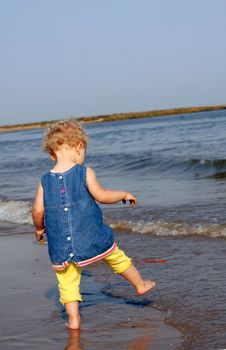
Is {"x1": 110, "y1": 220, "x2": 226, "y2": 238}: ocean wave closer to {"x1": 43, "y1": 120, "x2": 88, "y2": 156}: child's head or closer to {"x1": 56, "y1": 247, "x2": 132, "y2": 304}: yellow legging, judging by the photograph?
{"x1": 56, "y1": 247, "x2": 132, "y2": 304}: yellow legging

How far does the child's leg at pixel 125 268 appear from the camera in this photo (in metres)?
4.09

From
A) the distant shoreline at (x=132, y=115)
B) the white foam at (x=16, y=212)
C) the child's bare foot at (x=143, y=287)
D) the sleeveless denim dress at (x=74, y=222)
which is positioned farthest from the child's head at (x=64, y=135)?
the distant shoreline at (x=132, y=115)

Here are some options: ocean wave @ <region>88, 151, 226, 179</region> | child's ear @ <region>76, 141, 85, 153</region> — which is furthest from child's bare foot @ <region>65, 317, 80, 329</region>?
ocean wave @ <region>88, 151, 226, 179</region>

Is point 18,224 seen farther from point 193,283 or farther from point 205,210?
point 193,283

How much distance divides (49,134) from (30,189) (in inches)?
361

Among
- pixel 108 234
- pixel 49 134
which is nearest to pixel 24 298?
pixel 108 234

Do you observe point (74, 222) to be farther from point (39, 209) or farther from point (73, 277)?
point (73, 277)

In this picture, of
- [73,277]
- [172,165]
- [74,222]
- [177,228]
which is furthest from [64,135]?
[172,165]

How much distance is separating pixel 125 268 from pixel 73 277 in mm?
340

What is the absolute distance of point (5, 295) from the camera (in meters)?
4.71

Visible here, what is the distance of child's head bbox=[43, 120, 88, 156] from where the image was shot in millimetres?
4008

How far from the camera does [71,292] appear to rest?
3.99 meters

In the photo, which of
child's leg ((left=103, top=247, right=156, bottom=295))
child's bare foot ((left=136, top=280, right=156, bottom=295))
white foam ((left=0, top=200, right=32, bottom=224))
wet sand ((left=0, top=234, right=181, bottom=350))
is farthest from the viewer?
white foam ((left=0, top=200, right=32, bottom=224))

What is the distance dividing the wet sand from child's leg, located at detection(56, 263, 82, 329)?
7cm
